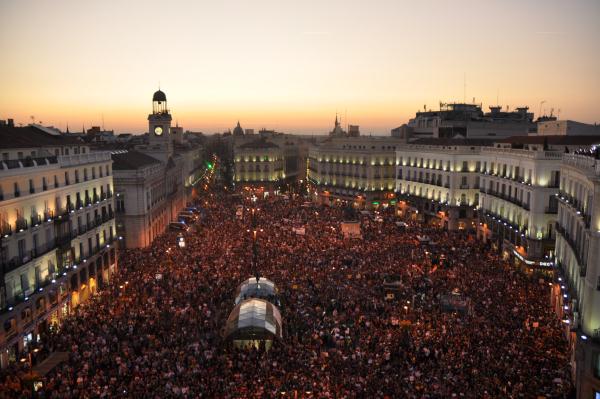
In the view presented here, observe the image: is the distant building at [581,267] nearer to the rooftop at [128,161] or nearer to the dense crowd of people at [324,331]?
the dense crowd of people at [324,331]

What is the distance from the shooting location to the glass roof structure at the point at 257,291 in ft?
107

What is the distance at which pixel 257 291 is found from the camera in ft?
107

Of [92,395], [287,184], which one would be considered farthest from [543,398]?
[287,184]

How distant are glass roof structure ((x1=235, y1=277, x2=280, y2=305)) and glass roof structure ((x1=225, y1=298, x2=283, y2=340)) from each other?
2789 mm

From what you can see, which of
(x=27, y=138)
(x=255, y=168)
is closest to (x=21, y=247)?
(x=27, y=138)

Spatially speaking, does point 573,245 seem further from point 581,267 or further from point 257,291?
point 257,291

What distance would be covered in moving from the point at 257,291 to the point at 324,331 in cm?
520

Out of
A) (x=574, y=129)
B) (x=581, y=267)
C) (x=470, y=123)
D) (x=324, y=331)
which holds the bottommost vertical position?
(x=324, y=331)

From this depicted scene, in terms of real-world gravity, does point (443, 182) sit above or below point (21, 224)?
below

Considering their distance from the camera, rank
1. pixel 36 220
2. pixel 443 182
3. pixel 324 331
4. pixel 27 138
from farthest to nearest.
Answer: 1. pixel 443 182
2. pixel 27 138
3. pixel 36 220
4. pixel 324 331

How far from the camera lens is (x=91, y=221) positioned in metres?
42.5

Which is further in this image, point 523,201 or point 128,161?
point 128,161

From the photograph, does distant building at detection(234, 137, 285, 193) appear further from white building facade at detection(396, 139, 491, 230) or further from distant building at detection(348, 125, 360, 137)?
white building facade at detection(396, 139, 491, 230)

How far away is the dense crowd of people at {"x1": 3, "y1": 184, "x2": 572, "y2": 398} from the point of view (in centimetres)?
2338
